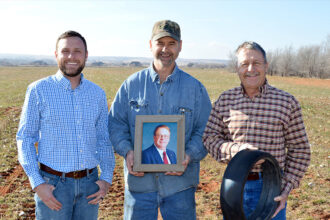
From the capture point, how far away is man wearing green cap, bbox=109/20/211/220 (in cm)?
312

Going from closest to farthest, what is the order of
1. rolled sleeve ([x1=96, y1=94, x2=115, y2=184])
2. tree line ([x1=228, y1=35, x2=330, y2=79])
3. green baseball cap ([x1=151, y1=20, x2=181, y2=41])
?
green baseball cap ([x1=151, y1=20, x2=181, y2=41])
rolled sleeve ([x1=96, y1=94, x2=115, y2=184])
tree line ([x1=228, y1=35, x2=330, y2=79])

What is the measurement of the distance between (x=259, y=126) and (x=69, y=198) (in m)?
1.84

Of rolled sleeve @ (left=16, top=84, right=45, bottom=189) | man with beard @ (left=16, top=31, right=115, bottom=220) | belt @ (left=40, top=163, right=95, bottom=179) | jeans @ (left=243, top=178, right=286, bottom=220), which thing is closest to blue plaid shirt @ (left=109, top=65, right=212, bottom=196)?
man with beard @ (left=16, top=31, right=115, bottom=220)

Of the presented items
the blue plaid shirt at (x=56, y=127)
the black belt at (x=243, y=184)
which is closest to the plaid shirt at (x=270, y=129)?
the black belt at (x=243, y=184)

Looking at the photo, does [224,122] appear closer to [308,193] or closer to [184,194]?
[184,194]

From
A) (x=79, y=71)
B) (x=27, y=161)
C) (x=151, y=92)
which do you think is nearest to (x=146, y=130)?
(x=151, y=92)

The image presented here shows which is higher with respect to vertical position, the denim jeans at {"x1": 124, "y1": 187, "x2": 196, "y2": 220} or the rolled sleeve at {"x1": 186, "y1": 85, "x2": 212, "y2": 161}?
the rolled sleeve at {"x1": 186, "y1": 85, "x2": 212, "y2": 161}

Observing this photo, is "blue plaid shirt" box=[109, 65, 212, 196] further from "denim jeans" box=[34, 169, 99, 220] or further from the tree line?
the tree line

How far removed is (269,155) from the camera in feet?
8.34

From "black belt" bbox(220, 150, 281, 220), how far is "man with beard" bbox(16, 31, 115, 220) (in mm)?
1279

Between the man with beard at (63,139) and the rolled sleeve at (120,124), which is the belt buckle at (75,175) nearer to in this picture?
the man with beard at (63,139)

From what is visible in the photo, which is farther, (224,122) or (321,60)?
(321,60)

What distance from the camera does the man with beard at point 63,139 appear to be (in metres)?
2.84

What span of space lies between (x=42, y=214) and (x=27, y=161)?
525 millimetres
